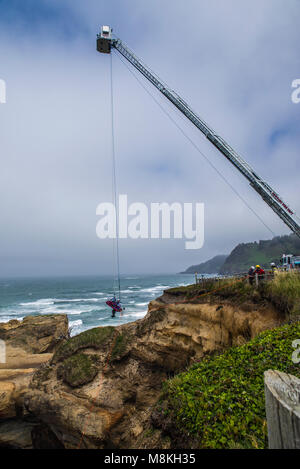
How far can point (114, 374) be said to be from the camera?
11.1 m

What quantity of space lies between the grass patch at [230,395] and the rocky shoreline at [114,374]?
11.0ft

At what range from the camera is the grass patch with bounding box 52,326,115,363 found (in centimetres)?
1194

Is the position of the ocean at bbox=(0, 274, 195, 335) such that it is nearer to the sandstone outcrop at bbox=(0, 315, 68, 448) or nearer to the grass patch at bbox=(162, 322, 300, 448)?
the sandstone outcrop at bbox=(0, 315, 68, 448)

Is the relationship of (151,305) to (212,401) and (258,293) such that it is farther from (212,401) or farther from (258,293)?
(212,401)

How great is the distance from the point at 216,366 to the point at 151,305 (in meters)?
8.86

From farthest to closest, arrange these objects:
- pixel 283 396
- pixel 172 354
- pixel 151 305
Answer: pixel 151 305 < pixel 172 354 < pixel 283 396

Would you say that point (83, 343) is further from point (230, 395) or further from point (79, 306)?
point (79, 306)

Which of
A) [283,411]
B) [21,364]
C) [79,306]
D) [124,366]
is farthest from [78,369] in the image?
[79,306]

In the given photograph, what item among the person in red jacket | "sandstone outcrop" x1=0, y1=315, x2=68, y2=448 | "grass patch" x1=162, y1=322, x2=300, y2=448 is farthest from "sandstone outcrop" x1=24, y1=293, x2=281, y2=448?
"grass patch" x1=162, y1=322, x2=300, y2=448

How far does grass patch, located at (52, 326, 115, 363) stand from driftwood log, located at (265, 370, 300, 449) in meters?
11.9

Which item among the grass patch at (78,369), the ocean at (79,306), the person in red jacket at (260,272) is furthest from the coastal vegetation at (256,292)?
the ocean at (79,306)

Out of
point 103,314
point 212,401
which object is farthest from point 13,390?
point 103,314

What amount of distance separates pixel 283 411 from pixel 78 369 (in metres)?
11.7

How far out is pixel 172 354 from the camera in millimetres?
12227
